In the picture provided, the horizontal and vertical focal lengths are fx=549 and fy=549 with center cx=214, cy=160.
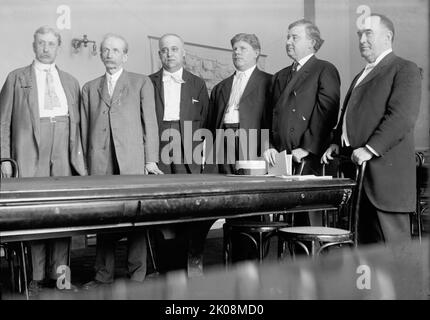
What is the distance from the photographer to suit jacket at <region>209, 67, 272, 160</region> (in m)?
3.92

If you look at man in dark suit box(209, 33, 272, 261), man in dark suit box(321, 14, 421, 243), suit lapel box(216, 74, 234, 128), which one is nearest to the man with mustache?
man in dark suit box(209, 33, 272, 261)

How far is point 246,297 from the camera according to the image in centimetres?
179

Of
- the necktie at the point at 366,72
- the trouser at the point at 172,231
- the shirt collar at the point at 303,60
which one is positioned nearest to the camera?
the trouser at the point at 172,231

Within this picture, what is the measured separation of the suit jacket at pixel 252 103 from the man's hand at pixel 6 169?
1.45 m

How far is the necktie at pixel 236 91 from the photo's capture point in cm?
401

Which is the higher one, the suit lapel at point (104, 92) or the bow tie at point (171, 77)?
the bow tie at point (171, 77)

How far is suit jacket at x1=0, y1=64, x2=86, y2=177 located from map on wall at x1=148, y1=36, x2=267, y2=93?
2193 millimetres

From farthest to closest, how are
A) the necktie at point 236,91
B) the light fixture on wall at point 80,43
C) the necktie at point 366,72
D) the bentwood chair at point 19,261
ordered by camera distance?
the light fixture on wall at point 80,43 < the necktie at point 236,91 < the necktie at point 366,72 < the bentwood chair at point 19,261

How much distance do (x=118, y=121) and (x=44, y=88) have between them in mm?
556

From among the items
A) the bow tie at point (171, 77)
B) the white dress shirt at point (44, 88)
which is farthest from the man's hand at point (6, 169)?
the bow tie at point (171, 77)

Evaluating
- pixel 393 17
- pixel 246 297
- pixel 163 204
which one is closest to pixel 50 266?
pixel 163 204

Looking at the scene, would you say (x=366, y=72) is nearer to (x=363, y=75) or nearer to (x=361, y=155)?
(x=363, y=75)

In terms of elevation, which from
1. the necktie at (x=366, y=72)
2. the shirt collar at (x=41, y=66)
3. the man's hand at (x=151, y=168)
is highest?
the shirt collar at (x=41, y=66)

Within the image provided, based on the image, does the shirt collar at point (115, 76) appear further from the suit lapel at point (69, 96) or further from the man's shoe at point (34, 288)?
the man's shoe at point (34, 288)
